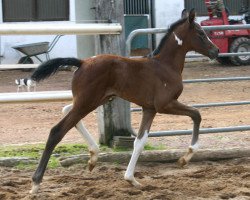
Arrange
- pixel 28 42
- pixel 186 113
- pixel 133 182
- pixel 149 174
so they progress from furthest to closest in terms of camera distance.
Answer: pixel 28 42 < pixel 149 174 < pixel 186 113 < pixel 133 182

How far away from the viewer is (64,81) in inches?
674

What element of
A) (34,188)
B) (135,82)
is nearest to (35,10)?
(135,82)

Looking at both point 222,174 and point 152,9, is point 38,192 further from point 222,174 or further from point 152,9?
point 152,9

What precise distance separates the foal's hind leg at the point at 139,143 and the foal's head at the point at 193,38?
2.72 ft

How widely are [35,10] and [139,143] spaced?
15.0m

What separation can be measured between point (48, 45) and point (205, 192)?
1392 cm

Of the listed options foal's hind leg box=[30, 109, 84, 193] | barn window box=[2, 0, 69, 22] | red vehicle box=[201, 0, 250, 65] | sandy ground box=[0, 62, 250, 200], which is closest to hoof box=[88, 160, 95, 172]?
sandy ground box=[0, 62, 250, 200]

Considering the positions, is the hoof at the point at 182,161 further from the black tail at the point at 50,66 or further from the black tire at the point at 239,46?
the black tire at the point at 239,46

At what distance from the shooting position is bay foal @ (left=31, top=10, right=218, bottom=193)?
20.5 feet

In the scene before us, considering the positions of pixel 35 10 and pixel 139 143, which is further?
pixel 35 10

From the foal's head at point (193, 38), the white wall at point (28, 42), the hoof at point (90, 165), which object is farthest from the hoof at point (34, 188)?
the white wall at point (28, 42)

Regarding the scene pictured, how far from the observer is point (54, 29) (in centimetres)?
718

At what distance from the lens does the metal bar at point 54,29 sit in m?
7.08

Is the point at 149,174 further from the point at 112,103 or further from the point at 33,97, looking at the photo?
the point at 33,97
